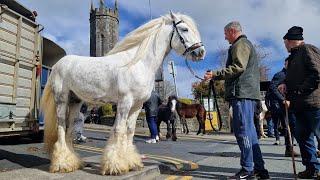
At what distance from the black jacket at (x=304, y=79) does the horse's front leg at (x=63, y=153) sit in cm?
318

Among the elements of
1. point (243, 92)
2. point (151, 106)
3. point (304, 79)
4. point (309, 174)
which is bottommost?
point (309, 174)

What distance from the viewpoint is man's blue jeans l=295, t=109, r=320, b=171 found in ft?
19.0

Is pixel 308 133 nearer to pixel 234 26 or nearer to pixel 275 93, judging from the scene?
pixel 234 26

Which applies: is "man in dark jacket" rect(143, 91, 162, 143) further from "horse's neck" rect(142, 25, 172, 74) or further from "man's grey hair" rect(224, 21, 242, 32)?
"man's grey hair" rect(224, 21, 242, 32)

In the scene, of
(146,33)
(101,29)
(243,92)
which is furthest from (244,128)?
(101,29)

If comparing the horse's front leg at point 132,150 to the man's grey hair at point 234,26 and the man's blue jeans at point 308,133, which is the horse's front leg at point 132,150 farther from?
the man's blue jeans at point 308,133

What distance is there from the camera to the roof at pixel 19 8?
690cm

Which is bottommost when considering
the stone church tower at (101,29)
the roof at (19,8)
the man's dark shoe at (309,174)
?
the man's dark shoe at (309,174)

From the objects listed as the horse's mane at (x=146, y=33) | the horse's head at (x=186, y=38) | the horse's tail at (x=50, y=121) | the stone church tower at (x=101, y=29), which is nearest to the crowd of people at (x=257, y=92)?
the horse's head at (x=186, y=38)

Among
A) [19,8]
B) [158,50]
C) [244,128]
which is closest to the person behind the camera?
[244,128]

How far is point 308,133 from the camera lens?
236 inches

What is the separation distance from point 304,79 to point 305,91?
0.17 metres

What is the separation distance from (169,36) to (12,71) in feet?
8.76

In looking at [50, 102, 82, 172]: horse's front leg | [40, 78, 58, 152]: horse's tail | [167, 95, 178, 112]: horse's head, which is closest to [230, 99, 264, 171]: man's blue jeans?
[50, 102, 82, 172]: horse's front leg
